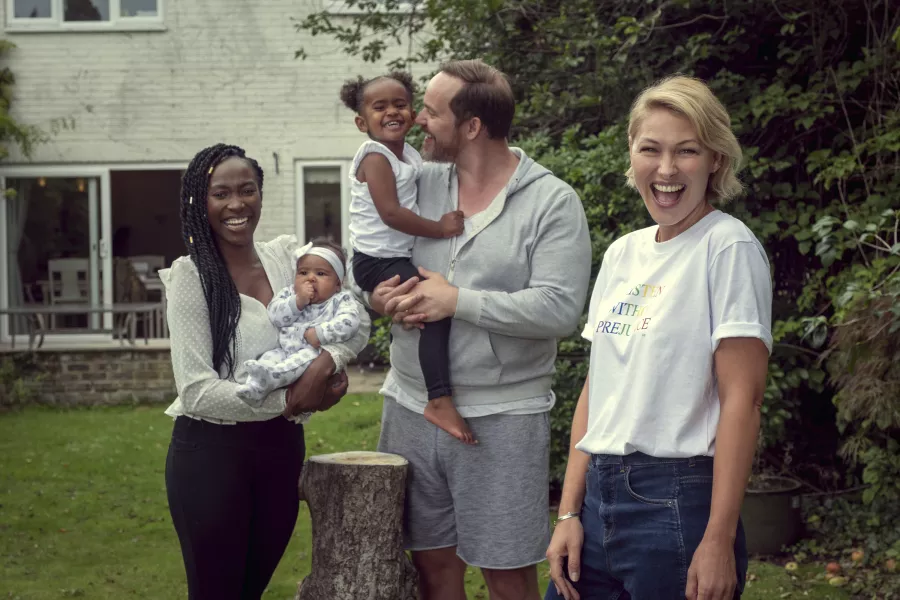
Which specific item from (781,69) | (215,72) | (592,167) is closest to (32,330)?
(215,72)

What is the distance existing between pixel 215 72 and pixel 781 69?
9.32 meters

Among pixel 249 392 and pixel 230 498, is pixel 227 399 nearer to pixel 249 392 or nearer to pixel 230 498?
pixel 249 392

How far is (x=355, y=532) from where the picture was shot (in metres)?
3.42

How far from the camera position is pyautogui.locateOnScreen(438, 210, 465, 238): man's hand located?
10.3ft

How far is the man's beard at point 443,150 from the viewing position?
3.17 m

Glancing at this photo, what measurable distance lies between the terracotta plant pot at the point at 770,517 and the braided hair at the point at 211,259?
12.3 feet

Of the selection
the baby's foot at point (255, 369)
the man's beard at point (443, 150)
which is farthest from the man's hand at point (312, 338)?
the man's beard at point (443, 150)

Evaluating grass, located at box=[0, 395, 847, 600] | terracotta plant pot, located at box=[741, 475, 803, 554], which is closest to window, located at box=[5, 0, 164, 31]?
grass, located at box=[0, 395, 847, 600]

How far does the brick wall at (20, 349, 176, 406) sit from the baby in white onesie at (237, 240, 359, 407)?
377 inches

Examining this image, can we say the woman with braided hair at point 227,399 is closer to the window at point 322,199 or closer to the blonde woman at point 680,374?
the blonde woman at point 680,374

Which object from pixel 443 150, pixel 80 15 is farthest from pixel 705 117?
pixel 80 15

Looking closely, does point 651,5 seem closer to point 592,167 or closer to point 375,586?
point 592,167

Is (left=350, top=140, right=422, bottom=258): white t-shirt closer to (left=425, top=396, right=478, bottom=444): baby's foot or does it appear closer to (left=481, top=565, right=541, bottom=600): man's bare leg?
(left=425, top=396, right=478, bottom=444): baby's foot

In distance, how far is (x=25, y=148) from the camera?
13.5 m
